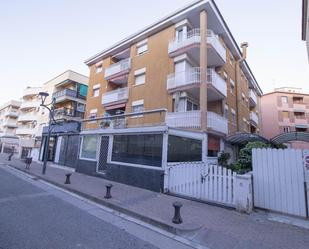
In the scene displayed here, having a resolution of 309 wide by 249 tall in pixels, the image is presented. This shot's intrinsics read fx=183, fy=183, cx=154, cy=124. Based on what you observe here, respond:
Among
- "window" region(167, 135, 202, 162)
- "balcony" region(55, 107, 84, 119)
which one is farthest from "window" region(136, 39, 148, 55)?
"balcony" region(55, 107, 84, 119)

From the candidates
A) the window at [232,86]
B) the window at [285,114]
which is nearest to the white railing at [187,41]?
the window at [232,86]

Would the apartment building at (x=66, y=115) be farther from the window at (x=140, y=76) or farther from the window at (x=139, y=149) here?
the window at (x=139, y=149)

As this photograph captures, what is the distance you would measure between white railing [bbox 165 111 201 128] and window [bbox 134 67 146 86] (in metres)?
5.08

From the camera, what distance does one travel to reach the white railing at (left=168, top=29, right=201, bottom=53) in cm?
1362

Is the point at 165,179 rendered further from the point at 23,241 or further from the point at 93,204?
the point at 23,241

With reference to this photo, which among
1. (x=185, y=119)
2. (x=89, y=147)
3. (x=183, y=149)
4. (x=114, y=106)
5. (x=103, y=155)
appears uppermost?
(x=114, y=106)

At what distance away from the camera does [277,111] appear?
32.2 meters

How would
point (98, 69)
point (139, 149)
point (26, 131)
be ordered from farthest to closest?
point (26, 131) < point (98, 69) < point (139, 149)

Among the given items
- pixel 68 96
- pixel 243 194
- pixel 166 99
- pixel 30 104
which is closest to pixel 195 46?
pixel 166 99

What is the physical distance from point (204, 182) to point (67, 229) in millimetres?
4953

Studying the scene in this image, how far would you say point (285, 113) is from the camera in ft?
106

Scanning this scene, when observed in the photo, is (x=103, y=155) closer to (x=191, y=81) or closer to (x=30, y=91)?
(x=191, y=81)

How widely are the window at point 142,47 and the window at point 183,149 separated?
10.7 m

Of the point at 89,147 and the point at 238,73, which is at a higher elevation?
the point at 238,73
